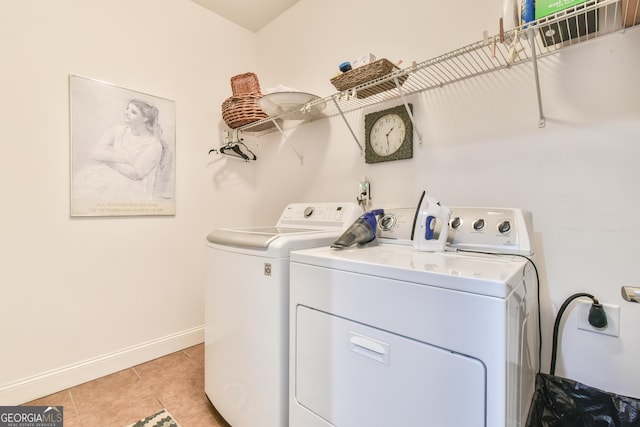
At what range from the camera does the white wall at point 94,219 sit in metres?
1.54

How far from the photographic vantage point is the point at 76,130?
67.2 inches

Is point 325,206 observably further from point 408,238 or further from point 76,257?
point 76,257

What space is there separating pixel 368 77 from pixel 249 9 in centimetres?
154

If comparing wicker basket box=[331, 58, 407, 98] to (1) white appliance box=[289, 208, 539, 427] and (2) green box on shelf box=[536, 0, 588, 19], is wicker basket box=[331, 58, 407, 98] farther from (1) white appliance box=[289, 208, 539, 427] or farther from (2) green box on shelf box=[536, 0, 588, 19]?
(1) white appliance box=[289, 208, 539, 427]

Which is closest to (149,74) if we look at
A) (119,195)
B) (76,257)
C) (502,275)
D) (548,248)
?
(119,195)

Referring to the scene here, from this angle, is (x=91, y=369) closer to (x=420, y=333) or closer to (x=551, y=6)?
(x=420, y=333)

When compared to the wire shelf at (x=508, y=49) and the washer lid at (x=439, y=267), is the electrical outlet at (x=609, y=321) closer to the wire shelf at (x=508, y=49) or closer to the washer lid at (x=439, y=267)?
the washer lid at (x=439, y=267)

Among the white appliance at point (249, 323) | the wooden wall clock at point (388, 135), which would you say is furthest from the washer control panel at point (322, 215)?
the wooden wall clock at point (388, 135)

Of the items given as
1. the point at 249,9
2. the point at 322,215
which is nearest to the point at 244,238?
the point at 322,215

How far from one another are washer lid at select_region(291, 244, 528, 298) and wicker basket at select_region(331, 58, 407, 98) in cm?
86

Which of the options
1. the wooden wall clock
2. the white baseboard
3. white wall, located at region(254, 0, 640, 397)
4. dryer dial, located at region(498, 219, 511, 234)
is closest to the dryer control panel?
dryer dial, located at region(498, 219, 511, 234)

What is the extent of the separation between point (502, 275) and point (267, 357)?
86cm

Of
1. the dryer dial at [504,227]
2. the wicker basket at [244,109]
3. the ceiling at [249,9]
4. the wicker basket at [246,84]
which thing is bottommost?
the dryer dial at [504,227]

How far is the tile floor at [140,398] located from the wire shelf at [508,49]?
174cm
